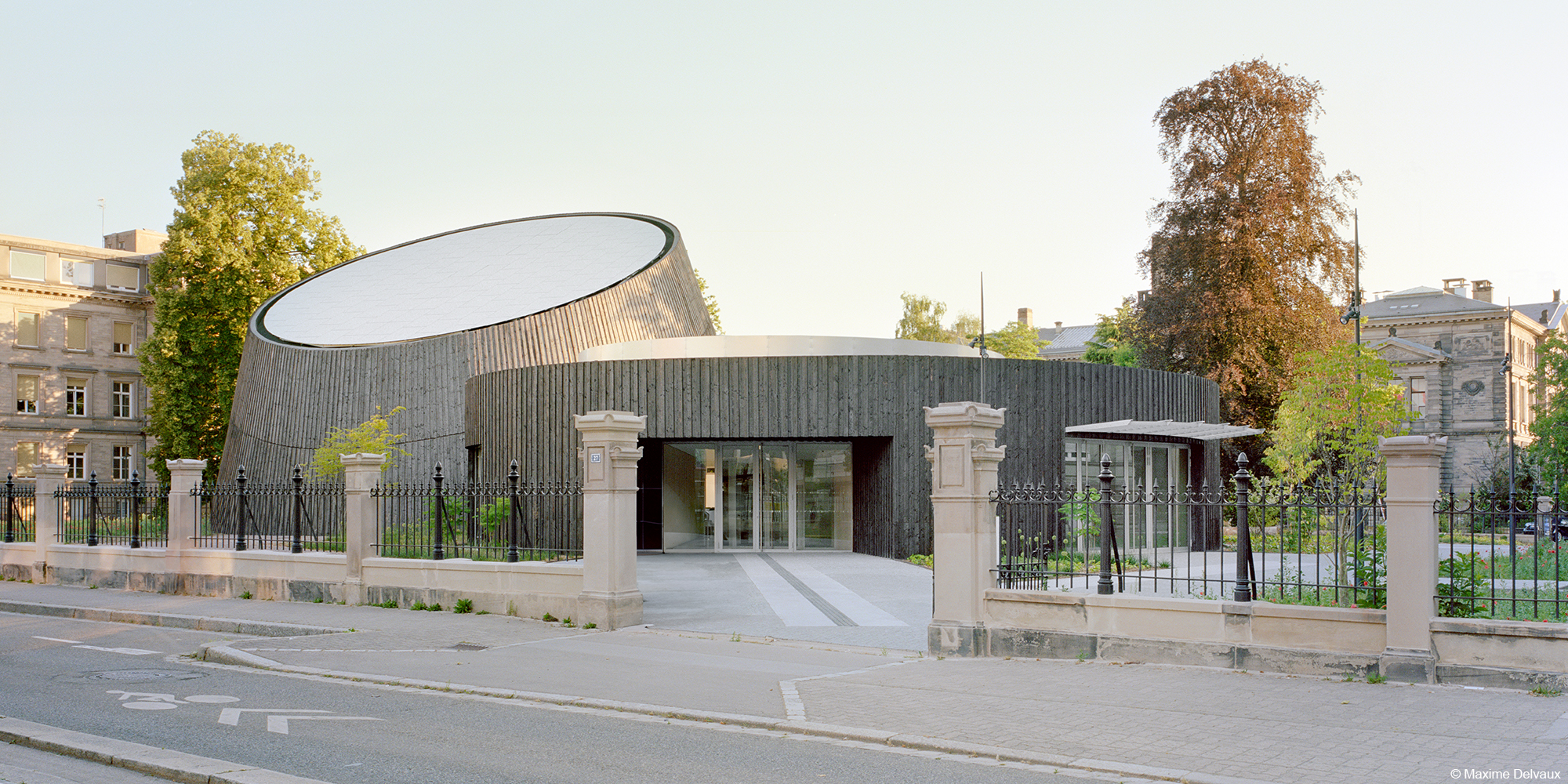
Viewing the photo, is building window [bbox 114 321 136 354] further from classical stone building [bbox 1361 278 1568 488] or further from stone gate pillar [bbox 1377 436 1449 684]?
classical stone building [bbox 1361 278 1568 488]

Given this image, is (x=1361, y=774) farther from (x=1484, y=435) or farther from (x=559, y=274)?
(x=1484, y=435)

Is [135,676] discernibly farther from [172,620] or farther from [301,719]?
[172,620]

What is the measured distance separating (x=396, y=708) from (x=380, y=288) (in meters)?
28.4

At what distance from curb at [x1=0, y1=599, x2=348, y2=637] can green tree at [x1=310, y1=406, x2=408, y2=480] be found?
336 inches

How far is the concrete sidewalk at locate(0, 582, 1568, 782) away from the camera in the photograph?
7.39 meters

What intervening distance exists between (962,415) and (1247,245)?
2805 centimetres

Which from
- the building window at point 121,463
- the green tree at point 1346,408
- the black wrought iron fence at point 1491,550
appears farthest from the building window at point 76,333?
the black wrought iron fence at point 1491,550

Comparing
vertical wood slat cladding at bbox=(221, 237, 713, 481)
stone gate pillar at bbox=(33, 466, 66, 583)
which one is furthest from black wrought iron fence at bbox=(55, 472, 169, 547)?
vertical wood slat cladding at bbox=(221, 237, 713, 481)

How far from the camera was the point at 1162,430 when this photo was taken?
2352cm

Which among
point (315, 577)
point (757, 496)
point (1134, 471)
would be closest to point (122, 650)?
point (315, 577)

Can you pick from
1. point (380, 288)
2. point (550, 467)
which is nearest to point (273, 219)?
point (380, 288)

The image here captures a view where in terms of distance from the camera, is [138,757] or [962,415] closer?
[138,757]

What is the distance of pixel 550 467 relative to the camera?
2488 centimetres

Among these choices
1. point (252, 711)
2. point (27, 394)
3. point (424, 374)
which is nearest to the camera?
point (252, 711)
